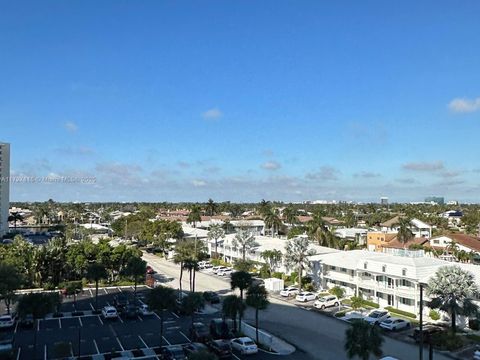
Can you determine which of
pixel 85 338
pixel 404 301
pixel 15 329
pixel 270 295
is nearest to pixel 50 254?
pixel 15 329

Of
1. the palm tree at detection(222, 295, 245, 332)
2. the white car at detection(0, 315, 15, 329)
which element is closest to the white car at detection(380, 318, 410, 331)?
the palm tree at detection(222, 295, 245, 332)

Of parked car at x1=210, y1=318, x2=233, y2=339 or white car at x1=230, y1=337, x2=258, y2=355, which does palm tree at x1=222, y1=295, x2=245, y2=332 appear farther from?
parked car at x1=210, y1=318, x2=233, y2=339

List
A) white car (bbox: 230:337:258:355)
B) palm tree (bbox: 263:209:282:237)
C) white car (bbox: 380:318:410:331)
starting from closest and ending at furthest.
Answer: white car (bbox: 230:337:258:355), white car (bbox: 380:318:410:331), palm tree (bbox: 263:209:282:237)

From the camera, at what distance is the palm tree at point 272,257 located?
67438mm

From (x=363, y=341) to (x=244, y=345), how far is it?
37.3ft

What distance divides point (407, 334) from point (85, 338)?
27317 millimetres

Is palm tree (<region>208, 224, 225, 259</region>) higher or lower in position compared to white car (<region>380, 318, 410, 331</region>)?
higher

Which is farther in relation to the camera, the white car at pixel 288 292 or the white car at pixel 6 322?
the white car at pixel 288 292

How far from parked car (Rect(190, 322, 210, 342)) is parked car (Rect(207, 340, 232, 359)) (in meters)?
1.46

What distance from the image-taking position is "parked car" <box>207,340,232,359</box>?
33125 mm

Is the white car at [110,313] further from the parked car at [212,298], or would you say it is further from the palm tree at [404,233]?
the palm tree at [404,233]

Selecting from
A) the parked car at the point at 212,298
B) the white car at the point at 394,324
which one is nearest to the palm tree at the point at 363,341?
the white car at the point at 394,324

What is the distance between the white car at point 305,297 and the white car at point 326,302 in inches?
93.0

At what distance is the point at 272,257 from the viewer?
68.1 metres
